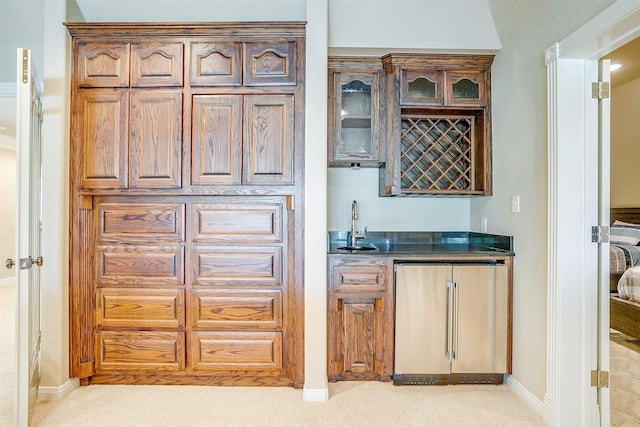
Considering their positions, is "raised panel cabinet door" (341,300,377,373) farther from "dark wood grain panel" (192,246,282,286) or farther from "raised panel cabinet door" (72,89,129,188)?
"raised panel cabinet door" (72,89,129,188)

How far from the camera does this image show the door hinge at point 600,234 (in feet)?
6.23

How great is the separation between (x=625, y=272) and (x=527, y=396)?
6.61 feet

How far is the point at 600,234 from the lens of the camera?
1901mm

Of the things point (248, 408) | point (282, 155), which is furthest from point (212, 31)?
point (248, 408)

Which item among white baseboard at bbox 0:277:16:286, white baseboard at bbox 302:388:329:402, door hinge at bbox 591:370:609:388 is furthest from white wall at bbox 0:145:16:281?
door hinge at bbox 591:370:609:388

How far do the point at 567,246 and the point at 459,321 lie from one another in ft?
2.76

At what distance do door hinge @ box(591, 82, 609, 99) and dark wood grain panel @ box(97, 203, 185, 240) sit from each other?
8.55 feet

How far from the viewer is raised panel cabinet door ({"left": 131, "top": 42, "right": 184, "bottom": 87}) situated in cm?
235

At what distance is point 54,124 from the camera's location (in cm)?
228

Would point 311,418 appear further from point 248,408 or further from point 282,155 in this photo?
point 282,155

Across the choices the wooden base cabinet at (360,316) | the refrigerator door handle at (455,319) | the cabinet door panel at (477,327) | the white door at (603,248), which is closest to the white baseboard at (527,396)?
the cabinet door panel at (477,327)

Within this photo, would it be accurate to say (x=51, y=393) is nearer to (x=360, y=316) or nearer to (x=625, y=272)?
(x=360, y=316)

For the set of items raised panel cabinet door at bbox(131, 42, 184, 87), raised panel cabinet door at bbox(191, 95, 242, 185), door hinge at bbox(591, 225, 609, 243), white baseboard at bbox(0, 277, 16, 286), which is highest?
raised panel cabinet door at bbox(131, 42, 184, 87)

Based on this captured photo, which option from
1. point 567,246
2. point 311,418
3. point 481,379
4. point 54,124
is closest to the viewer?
point 567,246
